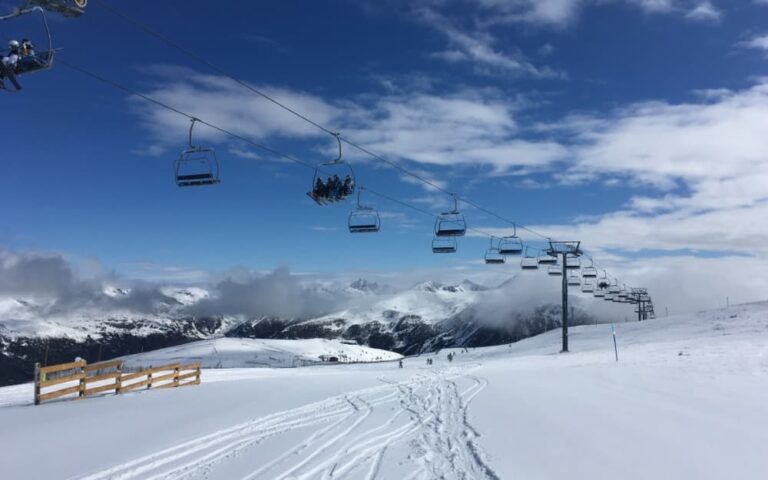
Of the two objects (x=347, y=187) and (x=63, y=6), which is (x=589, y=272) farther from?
(x=63, y=6)

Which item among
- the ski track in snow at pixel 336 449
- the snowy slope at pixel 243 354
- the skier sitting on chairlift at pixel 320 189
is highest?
the skier sitting on chairlift at pixel 320 189

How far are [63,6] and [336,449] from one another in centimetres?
881

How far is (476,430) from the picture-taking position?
1230 centimetres

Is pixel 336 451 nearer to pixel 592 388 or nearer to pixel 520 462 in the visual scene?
pixel 520 462

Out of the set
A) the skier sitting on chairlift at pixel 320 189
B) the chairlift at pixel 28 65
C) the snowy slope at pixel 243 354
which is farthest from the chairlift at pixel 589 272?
the snowy slope at pixel 243 354

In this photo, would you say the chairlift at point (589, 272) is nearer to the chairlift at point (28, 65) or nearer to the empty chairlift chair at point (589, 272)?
the empty chairlift chair at point (589, 272)

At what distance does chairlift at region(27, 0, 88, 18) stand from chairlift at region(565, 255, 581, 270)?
43027 millimetres

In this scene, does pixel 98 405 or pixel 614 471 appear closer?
pixel 614 471

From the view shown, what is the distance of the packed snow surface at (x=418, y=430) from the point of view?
9305 millimetres

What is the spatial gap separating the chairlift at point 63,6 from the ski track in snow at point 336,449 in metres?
7.41

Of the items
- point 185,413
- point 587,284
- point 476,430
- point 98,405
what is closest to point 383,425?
point 476,430

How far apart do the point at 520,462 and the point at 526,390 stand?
33.3 feet

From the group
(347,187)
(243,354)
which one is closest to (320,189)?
(347,187)

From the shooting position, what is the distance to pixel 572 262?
46219 mm
